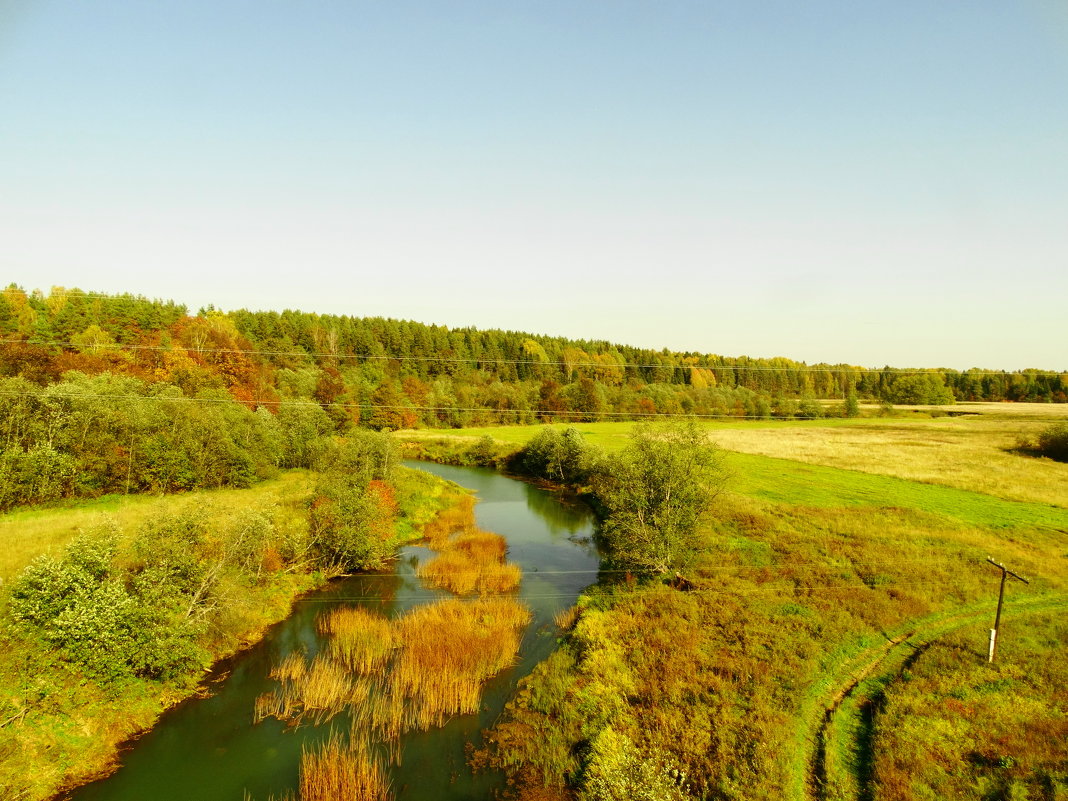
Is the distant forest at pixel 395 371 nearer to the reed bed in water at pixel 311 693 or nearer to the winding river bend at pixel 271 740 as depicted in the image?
the winding river bend at pixel 271 740

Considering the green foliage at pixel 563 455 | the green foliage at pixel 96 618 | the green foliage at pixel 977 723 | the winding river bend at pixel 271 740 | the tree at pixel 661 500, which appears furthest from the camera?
the green foliage at pixel 563 455

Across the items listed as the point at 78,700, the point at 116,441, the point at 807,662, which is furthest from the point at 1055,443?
the point at 116,441

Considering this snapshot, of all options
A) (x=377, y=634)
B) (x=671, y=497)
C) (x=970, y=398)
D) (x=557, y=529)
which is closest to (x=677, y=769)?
(x=377, y=634)

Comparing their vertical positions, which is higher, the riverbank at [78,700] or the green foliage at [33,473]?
the green foliage at [33,473]

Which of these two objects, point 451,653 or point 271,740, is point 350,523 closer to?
point 451,653

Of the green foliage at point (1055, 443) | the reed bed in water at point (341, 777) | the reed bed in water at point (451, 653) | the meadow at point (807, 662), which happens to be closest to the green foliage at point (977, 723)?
the meadow at point (807, 662)

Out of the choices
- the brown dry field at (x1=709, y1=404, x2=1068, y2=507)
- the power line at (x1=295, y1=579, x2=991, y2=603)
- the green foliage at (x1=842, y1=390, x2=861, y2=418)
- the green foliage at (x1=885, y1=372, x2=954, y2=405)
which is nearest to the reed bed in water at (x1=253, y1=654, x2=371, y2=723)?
the power line at (x1=295, y1=579, x2=991, y2=603)
